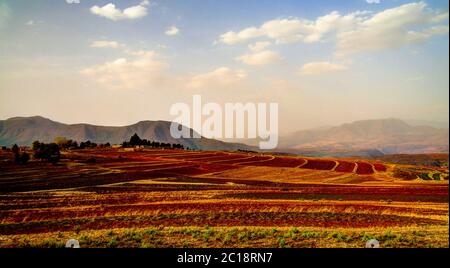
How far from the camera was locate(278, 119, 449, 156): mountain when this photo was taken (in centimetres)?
1502

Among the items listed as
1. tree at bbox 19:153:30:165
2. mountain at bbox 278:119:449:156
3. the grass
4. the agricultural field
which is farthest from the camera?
tree at bbox 19:153:30:165

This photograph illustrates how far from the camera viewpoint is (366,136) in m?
22.9

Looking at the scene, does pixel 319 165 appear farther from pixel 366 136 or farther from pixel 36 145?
pixel 36 145

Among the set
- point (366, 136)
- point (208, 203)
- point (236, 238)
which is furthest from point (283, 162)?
point (236, 238)

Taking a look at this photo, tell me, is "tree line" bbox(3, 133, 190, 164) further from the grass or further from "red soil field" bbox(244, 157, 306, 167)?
"red soil field" bbox(244, 157, 306, 167)

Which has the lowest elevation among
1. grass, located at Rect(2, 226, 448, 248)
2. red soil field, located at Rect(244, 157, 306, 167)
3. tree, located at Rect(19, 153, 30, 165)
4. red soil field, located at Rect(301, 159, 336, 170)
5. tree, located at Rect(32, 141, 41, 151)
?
grass, located at Rect(2, 226, 448, 248)

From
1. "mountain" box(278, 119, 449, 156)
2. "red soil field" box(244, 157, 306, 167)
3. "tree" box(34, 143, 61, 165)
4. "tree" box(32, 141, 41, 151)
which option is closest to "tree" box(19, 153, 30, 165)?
"tree" box(34, 143, 61, 165)

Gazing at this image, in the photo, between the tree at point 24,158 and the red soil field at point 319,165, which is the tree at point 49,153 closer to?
the tree at point 24,158

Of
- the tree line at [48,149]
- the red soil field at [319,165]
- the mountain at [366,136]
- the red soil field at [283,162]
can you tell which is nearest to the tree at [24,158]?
the tree line at [48,149]

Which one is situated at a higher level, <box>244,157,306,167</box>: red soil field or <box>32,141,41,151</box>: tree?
<box>32,141,41,151</box>: tree

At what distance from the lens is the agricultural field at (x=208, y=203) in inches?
462

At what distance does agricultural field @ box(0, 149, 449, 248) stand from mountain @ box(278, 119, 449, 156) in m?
2.91

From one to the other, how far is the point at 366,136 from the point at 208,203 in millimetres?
11213
